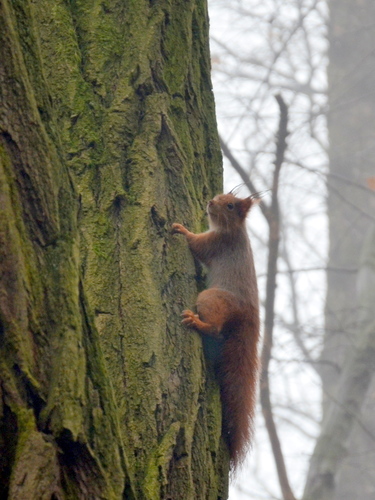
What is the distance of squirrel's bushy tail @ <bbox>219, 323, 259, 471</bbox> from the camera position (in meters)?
2.42

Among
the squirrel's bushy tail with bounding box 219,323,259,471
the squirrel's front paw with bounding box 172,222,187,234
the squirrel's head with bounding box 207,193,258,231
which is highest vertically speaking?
the squirrel's head with bounding box 207,193,258,231

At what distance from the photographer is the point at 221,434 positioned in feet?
7.41

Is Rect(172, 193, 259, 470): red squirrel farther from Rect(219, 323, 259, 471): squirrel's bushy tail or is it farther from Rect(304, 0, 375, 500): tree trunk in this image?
Rect(304, 0, 375, 500): tree trunk

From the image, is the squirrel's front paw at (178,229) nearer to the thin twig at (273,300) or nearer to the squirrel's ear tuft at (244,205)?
the squirrel's ear tuft at (244,205)

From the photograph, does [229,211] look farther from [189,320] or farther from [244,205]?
[189,320]

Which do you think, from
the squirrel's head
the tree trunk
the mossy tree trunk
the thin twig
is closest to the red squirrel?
the squirrel's head

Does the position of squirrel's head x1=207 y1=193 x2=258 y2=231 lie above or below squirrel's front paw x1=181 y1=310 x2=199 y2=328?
above

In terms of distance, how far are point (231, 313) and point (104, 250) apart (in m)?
0.95

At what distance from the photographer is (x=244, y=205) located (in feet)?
13.5

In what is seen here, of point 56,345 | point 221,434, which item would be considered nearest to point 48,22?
point 56,345

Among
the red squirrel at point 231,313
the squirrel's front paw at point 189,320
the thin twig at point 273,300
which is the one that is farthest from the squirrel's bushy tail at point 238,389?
the thin twig at point 273,300

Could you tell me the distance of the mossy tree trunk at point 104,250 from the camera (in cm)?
153

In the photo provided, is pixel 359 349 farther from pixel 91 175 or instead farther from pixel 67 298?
pixel 67 298

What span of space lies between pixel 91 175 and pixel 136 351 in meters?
0.65
